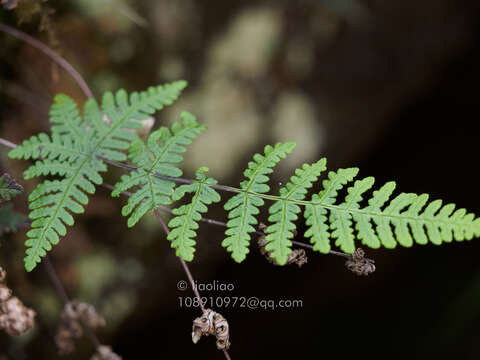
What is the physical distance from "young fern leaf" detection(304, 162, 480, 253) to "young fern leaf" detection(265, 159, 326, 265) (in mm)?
50

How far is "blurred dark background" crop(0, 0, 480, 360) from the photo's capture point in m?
2.50

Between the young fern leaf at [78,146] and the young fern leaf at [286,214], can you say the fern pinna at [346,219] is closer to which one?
the young fern leaf at [286,214]

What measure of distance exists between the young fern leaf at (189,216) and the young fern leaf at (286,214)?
203 millimetres

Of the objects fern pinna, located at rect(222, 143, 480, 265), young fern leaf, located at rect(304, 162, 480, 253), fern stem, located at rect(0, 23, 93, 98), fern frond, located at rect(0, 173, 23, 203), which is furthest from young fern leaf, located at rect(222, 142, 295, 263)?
fern stem, located at rect(0, 23, 93, 98)

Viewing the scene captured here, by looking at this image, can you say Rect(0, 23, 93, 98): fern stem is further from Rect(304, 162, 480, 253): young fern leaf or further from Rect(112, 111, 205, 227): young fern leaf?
Rect(304, 162, 480, 253): young fern leaf

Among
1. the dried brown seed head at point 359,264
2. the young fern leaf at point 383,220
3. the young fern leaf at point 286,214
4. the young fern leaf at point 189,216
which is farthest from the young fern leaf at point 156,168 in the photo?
the dried brown seed head at point 359,264

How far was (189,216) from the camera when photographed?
128 centimetres

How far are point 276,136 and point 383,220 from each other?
2286mm

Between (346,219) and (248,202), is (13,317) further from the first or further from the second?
(346,219)

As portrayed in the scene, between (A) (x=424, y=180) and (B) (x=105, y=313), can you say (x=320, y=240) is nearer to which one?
(B) (x=105, y=313)

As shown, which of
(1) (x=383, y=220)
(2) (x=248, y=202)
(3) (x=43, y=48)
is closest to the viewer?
(1) (x=383, y=220)

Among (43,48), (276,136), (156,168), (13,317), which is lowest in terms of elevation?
(13,317)

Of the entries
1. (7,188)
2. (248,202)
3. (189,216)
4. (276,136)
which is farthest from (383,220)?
(276,136)

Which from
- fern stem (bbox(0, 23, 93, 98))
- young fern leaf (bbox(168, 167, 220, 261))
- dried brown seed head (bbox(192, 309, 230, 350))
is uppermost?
fern stem (bbox(0, 23, 93, 98))
